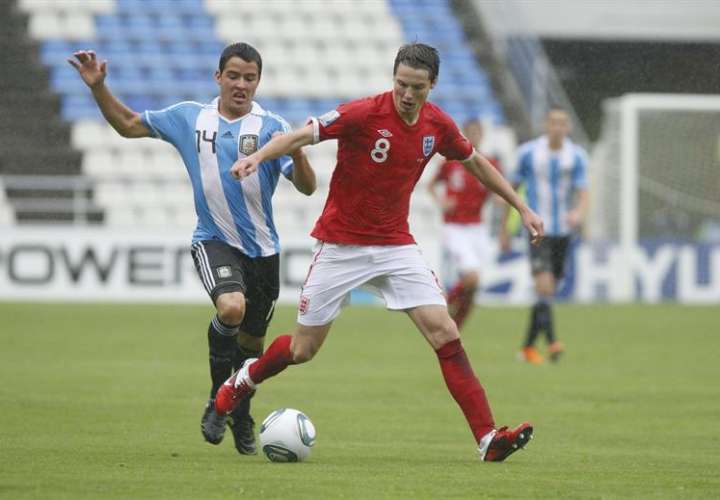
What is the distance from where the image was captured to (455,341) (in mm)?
7418

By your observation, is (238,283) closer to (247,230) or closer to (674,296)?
(247,230)

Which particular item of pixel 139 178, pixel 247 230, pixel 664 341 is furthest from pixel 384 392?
pixel 139 178

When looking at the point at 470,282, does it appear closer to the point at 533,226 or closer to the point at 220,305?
the point at 533,226

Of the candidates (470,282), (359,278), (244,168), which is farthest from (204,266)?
(470,282)

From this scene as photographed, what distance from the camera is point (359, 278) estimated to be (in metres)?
7.40

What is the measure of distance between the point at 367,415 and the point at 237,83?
2.80 meters

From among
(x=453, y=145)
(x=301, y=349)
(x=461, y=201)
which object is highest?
(x=453, y=145)

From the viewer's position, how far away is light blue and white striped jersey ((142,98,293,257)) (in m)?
7.59

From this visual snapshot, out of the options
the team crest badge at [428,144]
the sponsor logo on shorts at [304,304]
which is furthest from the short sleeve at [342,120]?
the sponsor logo on shorts at [304,304]

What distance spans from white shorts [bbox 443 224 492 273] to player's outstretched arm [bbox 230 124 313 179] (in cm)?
886

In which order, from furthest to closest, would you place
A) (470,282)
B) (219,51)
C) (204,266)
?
(219,51), (470,282), (204,266)

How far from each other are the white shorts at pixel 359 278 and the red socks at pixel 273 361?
19 centimetres

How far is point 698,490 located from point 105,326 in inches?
452

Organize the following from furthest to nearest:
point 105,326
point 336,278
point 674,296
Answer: point 674,296 < point 105,326 < point 336,278
